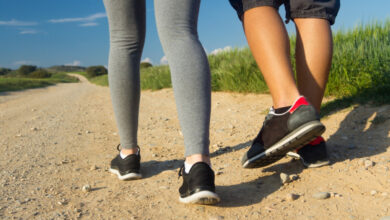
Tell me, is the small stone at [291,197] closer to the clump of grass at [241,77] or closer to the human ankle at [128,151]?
the human ankle at [128,151]

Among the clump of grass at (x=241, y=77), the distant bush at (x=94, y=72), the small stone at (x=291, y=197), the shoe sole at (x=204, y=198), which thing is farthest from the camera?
the distant bush at (x=94, y=72)

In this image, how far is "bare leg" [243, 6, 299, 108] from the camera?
1.49 metres

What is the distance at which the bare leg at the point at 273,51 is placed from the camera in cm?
149

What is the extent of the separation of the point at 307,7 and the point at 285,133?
0.68m

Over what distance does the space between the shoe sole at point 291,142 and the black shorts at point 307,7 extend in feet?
2.10

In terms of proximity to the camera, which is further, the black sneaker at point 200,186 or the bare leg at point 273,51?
the bare leg at point 273,51

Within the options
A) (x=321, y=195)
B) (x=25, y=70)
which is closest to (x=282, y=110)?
(x=321, y=195)

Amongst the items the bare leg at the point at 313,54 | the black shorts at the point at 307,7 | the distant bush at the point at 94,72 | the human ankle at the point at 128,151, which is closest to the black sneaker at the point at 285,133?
the bare leg at the point at 313,54

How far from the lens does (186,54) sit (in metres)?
1.29

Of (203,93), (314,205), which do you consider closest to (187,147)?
(203,93)

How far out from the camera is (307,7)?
1.62m

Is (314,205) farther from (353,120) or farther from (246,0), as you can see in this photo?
(353,120)

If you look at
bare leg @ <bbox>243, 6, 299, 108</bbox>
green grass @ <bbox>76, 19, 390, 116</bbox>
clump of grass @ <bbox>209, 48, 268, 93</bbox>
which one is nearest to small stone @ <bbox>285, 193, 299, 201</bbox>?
bare leg @ <bbox>243, 6, 299, 108</bbox>

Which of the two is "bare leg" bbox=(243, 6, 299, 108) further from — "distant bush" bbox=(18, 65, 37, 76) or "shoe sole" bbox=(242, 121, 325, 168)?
"distant bush" bbox=(18, 65, 37, 76)
